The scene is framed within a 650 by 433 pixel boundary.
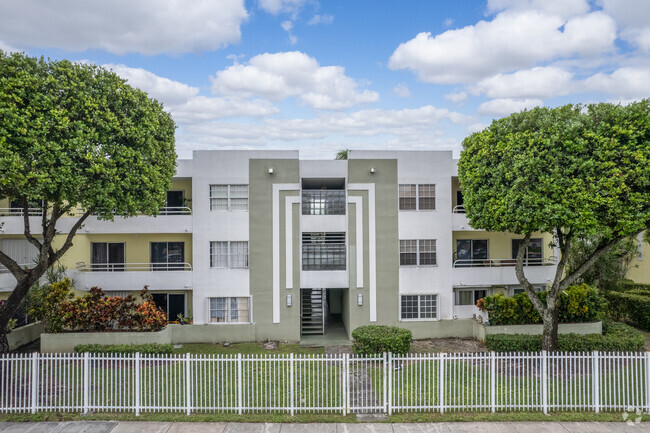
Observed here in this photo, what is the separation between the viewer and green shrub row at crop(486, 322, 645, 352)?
15320 mm

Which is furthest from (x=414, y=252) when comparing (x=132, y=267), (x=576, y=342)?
(x=132, y=267)

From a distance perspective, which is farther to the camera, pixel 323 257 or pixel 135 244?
pixel 135 244

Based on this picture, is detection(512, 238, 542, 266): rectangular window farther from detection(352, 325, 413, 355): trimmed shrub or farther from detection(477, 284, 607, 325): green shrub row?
detection(352, 325, 413, 355): trimmed shrub

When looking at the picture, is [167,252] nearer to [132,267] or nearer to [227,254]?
[132,267]

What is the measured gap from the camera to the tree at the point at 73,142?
11.9 m

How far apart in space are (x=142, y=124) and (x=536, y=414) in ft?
48.7

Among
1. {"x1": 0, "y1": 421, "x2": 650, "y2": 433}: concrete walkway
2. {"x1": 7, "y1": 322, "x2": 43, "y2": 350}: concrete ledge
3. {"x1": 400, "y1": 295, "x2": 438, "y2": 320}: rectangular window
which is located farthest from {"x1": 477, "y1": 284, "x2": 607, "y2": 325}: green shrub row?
{"x1": 7, "y1": 322, "x2": 43, "y2": 350}: concrete ledge

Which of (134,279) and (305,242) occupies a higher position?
(305,242)

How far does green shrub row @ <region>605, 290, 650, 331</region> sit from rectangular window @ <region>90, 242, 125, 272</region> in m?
24.8

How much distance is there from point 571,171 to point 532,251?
9127mm

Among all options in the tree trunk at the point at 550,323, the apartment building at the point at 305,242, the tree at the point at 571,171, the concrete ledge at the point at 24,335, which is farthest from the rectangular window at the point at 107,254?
the tree trunk at the point at 550,323

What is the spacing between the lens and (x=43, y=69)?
12898 mm

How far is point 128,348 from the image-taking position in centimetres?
1497

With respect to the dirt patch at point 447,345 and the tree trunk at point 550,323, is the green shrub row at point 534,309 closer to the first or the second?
the dirt patch at point 447,345
